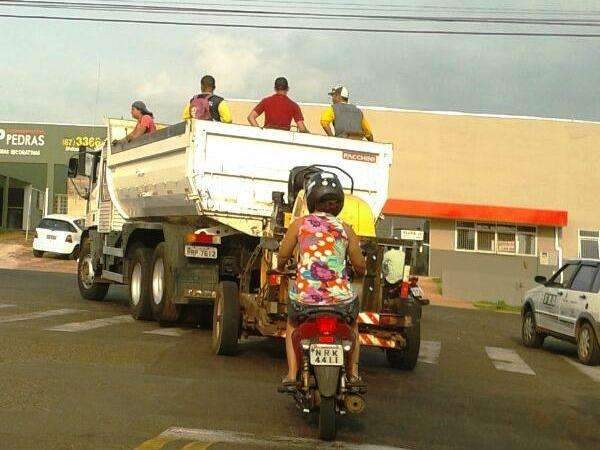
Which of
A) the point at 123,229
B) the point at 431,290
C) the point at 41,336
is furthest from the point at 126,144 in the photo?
the point at 431,290

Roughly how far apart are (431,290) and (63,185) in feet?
76.4

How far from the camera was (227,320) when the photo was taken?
32.8 ft

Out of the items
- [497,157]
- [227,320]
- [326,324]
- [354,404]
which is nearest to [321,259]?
[326,324]

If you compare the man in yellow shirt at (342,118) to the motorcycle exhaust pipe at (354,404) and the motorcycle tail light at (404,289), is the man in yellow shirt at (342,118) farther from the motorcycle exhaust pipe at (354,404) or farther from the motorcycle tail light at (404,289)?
the motorcycle exhaust pipe at (354,404)

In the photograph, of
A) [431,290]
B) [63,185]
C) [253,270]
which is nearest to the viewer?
[253,270]

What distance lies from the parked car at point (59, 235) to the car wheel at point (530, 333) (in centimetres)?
1984

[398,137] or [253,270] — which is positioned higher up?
[398,137]

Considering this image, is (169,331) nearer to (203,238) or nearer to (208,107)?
(203,238)

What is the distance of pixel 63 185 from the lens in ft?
153

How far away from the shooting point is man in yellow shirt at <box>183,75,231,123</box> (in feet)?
41.2

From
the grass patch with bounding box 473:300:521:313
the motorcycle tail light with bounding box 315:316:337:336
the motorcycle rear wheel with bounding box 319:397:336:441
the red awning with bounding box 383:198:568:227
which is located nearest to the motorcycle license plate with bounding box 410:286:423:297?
the motorcycle tail light with bounding box 315:316:337:336

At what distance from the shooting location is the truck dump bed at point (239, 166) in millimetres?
11734

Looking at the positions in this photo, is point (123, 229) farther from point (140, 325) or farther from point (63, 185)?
point (63, 185)

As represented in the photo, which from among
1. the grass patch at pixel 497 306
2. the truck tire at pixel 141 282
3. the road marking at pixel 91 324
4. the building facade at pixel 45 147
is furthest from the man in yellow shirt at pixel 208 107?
the building facade at pixel 45 147
